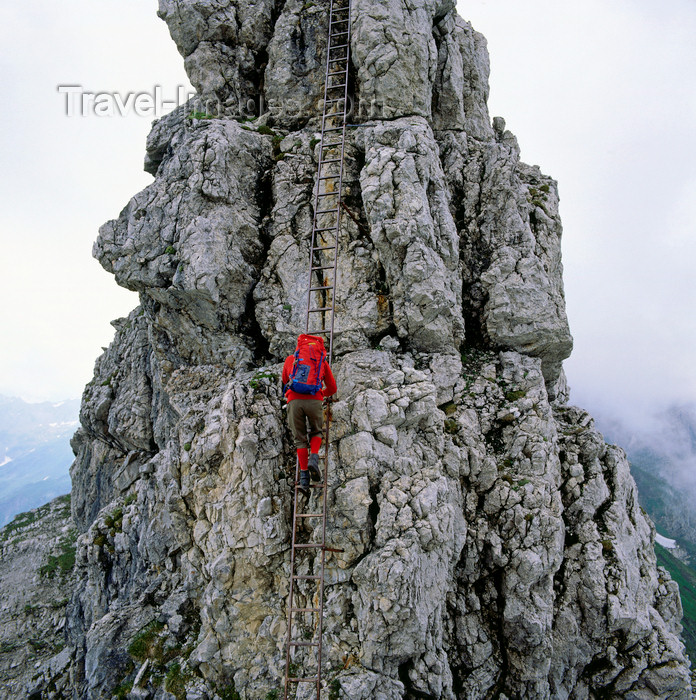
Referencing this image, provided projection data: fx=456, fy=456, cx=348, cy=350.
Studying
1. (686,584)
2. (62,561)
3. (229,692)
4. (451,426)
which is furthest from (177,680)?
(686,584)

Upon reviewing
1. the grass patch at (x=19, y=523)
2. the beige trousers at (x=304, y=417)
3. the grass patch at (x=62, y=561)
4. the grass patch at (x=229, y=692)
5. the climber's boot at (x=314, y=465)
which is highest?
the beige trousers at (x=304, y=417)

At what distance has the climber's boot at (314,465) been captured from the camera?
38.4 ft

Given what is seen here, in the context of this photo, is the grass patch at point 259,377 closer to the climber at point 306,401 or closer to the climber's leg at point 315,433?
the climber at point 306,401

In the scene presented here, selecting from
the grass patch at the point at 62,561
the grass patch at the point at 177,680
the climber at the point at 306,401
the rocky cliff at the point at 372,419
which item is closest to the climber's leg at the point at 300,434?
the climber at the point at 306,401

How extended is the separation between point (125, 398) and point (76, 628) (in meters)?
9.23

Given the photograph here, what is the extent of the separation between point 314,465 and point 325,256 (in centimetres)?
709

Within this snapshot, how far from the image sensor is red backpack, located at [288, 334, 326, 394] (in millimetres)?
11523

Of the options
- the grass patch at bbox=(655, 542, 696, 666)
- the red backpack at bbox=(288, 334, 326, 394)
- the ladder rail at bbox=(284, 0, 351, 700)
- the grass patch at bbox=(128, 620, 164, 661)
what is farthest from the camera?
the grass patch at bbox=(655, 542, 696, 666)

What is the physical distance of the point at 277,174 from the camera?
1670 cm

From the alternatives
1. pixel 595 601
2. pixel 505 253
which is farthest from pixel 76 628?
pixel 505 253

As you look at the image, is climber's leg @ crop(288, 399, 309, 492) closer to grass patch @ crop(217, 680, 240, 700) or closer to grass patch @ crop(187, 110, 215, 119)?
grass patch @ crop(217, 680, 240, 700)

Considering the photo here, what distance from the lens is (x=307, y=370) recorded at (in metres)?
11.6

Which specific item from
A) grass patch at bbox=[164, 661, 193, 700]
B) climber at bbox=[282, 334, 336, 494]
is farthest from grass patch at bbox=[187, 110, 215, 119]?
grass patch at bbox=[164, 661, 193, 700]

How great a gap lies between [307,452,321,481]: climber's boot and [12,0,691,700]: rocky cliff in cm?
54
